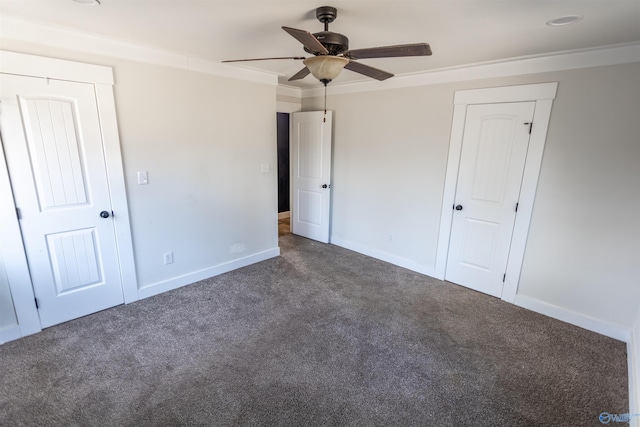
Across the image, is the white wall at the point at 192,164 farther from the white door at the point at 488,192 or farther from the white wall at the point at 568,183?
the white door at the point at 488,192

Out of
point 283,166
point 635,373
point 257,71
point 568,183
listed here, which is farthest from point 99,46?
point 635,373

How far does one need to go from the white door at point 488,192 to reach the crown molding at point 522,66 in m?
0.30

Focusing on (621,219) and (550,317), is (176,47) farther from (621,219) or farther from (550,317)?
(550,317)

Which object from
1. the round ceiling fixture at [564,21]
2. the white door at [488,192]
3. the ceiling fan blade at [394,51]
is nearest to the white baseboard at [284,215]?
the white door at [488,192]

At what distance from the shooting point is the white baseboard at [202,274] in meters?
3.16

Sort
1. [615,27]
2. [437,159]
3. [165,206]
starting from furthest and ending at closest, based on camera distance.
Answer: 1. [437,159]
2. [165,206]
3. [615,27]

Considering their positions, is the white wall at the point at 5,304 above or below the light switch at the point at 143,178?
below

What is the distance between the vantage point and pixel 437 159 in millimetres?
3510

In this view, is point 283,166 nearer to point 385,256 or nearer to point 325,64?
point 385,256

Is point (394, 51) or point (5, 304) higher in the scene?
point (394, 51)

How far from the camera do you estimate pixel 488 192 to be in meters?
3.19

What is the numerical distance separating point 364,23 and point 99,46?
83.9 inches

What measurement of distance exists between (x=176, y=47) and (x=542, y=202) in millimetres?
3605

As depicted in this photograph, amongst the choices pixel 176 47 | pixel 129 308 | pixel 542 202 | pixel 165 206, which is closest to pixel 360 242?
pixel 542 202
